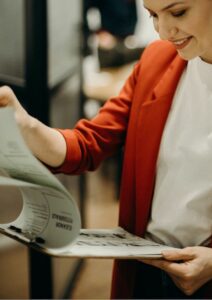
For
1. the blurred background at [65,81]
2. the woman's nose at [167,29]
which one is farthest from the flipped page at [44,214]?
the blurred background at [65,81]

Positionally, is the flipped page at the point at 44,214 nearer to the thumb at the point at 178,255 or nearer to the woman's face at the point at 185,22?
the thumb at the point at 178,255

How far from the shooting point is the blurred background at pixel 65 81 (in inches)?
86.7

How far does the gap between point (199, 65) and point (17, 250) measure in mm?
2051

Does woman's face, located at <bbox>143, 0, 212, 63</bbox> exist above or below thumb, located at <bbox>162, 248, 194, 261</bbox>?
above

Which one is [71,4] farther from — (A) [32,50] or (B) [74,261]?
(B) [74,261]

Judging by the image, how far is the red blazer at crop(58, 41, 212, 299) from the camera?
4.28 feet

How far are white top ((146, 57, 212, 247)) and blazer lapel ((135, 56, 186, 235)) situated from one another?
15mm

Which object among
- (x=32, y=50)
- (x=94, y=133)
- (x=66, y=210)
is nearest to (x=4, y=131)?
(x=66, y=210)

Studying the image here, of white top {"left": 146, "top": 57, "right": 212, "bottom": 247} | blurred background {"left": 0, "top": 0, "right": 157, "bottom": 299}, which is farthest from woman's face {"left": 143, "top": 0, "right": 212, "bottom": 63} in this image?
blurred background {"left": 0, "top": 0, "right": 157, "bottom": 299}

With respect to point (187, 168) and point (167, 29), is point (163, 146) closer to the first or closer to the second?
point (187, 168)

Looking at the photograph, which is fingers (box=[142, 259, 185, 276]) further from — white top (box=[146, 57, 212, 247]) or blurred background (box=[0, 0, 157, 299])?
blurred background (box=[0, 0, 157, 299])

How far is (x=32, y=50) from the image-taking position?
2166mm

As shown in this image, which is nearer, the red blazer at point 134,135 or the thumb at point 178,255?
the thumb at point 178,255

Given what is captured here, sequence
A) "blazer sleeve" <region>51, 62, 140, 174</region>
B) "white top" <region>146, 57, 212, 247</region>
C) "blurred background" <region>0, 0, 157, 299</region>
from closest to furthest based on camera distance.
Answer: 1. "white top" <region>146, 57, 212, 247</region>
2. "blazer sleeve" <region>51, 62, 140, 174</region>
3. "blurred background" <region>0, 0, 157, 299</region>
